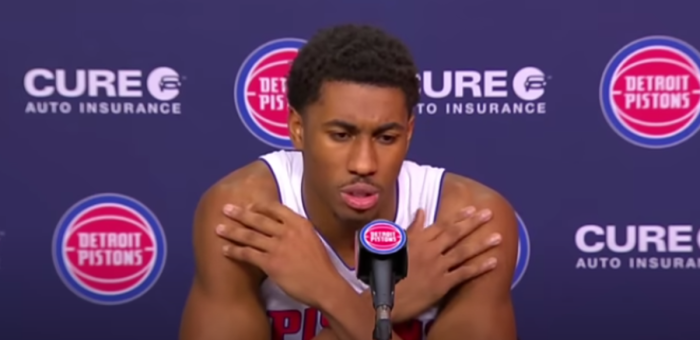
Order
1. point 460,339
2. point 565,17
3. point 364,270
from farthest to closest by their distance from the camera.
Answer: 1. point 565,17
2. point 460,339
3. point 364,270

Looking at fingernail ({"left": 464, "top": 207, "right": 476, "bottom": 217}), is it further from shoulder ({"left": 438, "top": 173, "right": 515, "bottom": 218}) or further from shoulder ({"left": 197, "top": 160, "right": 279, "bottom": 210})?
shoulder ({"left": 197, "top": 160, "right": 279, "bottom": 210})

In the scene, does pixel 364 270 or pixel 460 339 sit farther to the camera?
pixel 460 339

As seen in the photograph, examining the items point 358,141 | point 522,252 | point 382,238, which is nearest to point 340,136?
point 358,141

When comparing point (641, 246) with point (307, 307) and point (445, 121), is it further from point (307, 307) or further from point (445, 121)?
point (307, 307)

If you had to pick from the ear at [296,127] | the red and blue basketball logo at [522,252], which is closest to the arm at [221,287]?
the ear at [296,127]

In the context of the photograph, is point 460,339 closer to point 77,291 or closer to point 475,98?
point 475,98

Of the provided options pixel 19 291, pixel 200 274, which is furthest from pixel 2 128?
pixel 200 274

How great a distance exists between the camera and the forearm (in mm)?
2342

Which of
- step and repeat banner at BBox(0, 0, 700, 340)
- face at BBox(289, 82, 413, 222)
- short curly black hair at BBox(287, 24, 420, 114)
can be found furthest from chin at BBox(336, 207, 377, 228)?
step and repeat banner at BBox(0, 0, 700, 340)

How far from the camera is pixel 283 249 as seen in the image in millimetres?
2418

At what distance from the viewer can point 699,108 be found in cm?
326

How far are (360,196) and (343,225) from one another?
0.20 m

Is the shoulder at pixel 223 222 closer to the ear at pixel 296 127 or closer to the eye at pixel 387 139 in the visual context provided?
the ear at pixel 296 127

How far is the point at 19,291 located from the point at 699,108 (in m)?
1.79
